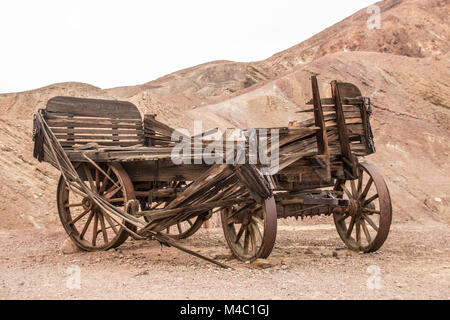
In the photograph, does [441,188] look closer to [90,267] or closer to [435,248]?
[435,248]

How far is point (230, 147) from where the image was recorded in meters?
5.43

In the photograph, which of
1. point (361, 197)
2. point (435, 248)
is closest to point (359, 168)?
point (361, 197)

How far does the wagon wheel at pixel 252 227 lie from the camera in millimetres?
5004

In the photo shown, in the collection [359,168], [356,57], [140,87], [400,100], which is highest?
[140,87]

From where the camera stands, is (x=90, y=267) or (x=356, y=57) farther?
(x=356, y=57)

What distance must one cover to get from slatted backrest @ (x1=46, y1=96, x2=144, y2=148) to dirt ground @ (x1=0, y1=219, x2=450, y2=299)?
1.73m

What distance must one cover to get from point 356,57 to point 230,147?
21621mm

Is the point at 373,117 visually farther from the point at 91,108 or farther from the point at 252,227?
the point at 252,227

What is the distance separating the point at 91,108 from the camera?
7863 millimetres

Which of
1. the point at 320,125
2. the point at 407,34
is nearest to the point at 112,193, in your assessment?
the point at 320,125

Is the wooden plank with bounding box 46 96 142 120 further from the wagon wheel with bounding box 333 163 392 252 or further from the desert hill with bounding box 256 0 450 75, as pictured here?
the desert hill with bounding box 256 0 450 75

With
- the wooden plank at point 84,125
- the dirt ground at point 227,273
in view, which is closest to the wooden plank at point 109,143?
the wooden plank at point 84,125

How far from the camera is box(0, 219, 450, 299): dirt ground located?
4113 millimetres
